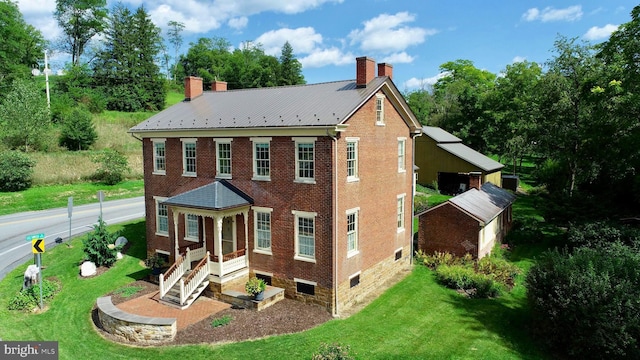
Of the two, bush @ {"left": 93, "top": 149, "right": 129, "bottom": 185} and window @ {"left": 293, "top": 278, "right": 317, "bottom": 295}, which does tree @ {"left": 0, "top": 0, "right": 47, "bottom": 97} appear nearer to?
bush @ {"left": 93, "top": 149, "right": 129, "bottom": 185}

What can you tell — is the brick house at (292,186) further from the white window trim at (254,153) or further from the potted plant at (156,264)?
the potted plant at (156,264)

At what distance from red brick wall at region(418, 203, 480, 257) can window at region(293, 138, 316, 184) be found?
29.1 feet

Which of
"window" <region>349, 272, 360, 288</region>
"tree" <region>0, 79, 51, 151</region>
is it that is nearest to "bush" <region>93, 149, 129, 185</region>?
"tree" <region>0, 79, 51, 151</region>

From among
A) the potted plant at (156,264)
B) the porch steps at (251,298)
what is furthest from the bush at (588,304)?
the potted plant at (156,264)

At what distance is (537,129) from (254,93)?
24466 millimetres

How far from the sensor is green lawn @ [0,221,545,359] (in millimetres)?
13367

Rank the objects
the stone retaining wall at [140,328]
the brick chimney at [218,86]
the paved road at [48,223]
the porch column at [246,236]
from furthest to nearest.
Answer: the brick chimney at [218,86], the paved road at [48,223], the porch column at [246,236], the stone retaining wall at [140,328]

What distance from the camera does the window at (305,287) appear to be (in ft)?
54.6

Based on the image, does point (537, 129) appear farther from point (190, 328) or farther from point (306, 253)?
point (190, 328)

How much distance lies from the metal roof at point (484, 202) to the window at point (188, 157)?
13.6 metres

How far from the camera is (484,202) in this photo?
968 inches

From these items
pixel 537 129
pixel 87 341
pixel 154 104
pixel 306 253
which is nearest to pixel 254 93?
pixel 306 253

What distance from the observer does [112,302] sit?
677 inches

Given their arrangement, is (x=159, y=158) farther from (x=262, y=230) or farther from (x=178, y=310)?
(x=178, y=310)
